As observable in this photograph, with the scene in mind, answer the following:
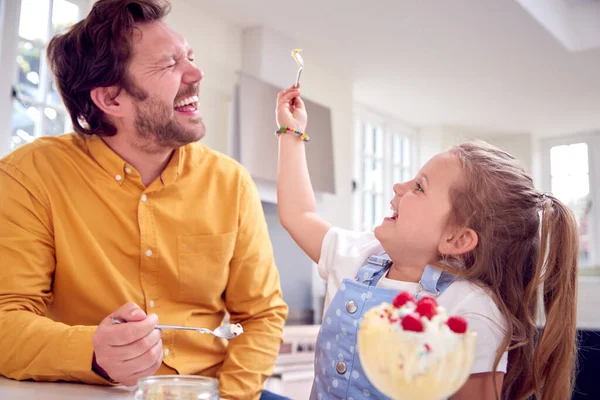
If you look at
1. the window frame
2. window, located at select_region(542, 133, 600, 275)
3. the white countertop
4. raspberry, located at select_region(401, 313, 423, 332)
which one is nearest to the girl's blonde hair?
→ raspberry, located at select_region(401, 313, 423, 332)

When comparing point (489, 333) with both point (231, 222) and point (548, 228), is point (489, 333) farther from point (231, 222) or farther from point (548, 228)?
point (231, 222)

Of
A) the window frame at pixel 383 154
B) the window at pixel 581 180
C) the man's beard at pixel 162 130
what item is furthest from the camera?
the window at pixel 581 180

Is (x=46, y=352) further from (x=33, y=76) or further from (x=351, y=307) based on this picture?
(x=33, y=76)

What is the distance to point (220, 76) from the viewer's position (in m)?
4.05

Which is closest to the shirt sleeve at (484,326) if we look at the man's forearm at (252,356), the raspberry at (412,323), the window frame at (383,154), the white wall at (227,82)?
the raspberry at (412,323)

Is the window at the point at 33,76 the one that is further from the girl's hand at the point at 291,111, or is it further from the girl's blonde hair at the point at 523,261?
the girl's blonde hair at the point at 523,261

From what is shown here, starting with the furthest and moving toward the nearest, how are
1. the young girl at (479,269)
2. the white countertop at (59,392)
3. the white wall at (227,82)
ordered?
the white wall at (227,82) → the young girl at (479,269) → the white countertop at (59,392)

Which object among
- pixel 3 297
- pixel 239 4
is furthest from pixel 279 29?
pixel 3 297

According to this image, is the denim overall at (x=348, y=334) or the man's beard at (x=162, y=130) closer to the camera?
the denim overall at (x=348, y=334)

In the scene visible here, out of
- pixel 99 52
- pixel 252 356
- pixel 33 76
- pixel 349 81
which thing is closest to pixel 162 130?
pixel 99 52

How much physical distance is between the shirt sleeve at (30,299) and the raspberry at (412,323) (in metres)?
0.77

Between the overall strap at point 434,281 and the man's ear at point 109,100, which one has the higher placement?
the man's ear at point 109,100

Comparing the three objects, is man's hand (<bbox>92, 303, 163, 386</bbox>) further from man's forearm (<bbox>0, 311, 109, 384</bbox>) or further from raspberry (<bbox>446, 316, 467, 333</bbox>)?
raspberry (<bbox>446, 316, 467, 333</bbox>)

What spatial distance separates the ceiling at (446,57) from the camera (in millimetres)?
3883
